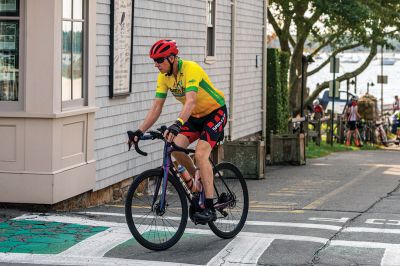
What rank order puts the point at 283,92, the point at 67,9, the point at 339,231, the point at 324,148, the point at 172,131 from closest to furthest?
the point at 172,131, the point at 339,231, the point at 67,9, the point at 283,92, the point at 324,148

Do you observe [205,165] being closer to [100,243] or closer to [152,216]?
[152,216]

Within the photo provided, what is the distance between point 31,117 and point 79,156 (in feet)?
3.64

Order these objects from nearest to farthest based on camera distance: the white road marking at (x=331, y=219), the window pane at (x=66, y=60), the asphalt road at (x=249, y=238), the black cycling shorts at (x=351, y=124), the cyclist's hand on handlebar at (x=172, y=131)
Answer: the asphalt road at (x=249, y=238)
the cyclist's hand on handlebar at (x=172, y=131)
the white road marking at (x=331, y=219)
the window pane at (x=66, y=60)
the black cycling shorts at (x=351, y=124)

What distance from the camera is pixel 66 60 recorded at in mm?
11328

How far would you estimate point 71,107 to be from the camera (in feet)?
37.6

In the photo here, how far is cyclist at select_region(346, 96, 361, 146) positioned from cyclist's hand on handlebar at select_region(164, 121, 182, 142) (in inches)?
1155

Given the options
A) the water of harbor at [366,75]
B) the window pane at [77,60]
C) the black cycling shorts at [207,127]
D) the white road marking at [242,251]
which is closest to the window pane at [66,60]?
the window pane at [77,60]

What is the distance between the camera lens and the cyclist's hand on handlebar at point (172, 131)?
8.60 m

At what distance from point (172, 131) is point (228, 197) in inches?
52.1

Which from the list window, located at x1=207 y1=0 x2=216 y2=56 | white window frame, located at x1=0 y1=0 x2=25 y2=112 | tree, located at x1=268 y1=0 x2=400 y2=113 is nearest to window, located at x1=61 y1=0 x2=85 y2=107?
white window frame, located at x1=0 y1=0 x2=25 y2=112

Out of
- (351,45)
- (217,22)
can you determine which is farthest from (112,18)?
(351,45)

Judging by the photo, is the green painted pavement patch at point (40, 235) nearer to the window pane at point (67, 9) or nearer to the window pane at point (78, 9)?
the window pane at point (67, 9)

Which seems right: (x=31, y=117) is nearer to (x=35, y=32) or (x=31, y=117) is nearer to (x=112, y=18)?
(x=35, y=32)

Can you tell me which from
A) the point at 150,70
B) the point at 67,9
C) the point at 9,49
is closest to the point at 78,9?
the point at 67,9
